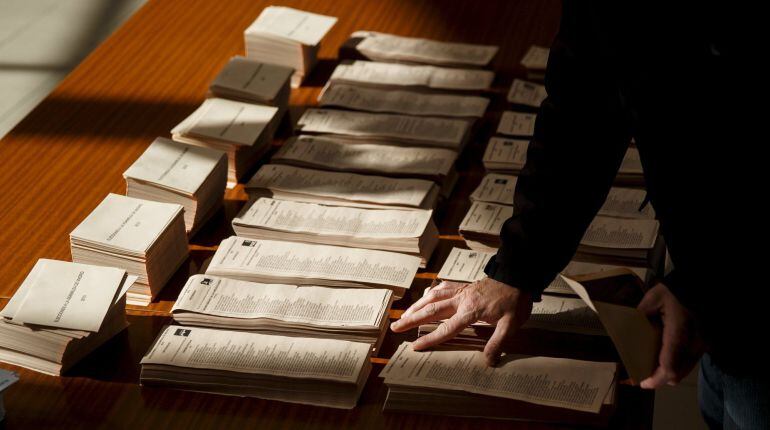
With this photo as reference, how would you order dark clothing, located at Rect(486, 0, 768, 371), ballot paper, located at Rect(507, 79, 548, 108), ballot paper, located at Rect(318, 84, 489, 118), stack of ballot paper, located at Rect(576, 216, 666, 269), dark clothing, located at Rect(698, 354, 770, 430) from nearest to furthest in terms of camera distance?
dark clothing, located at Rect(486, 0, 768, 371)
dark clothing, located at Rect(698, 354, 770, 430)
stack of ballot paper, located at Rect(576, 216, 666, 269)
ballot paper, located at Rect(318, 84, 489, 118)
ballot paper, located at Rect(507, 79, 548, 108)

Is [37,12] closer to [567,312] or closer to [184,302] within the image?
[184,302]

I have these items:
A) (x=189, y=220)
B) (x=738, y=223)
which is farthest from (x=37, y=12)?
(x=738, y=223)

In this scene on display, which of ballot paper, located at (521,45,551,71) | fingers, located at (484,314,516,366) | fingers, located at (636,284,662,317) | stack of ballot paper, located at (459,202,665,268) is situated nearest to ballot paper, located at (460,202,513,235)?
stack of ballot paper, located at (459,202,665,268)

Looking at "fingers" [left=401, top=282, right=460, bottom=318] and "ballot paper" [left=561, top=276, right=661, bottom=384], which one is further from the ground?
"ballot paper" [left=561, top=276, right=661, bottom=384]

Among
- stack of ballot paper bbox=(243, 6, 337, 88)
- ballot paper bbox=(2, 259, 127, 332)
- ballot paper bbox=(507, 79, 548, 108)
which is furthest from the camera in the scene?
stack of ballot paper bbox=(243, 6, 337, 88)

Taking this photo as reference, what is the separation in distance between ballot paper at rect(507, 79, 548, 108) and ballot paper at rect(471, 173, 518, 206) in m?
0.47

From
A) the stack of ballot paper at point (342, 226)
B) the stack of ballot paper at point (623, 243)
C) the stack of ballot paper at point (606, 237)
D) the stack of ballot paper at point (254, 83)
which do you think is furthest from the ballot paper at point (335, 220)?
the stack of ballot paper at point (254, 83)

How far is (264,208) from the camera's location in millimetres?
2201

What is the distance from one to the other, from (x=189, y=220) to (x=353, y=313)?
0.53 meters

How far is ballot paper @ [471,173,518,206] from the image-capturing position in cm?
226

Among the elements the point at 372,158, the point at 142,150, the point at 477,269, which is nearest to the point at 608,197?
the point at 477,269

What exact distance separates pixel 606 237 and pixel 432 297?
1.52 ft

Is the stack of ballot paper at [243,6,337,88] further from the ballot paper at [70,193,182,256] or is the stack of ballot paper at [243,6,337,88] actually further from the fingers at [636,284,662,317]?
the fingers at [636,284,662,317]

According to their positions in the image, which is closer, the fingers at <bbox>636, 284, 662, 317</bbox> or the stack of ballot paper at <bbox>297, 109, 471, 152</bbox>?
the fingers at <bbox>636, 284, 662, 317</bbox>
